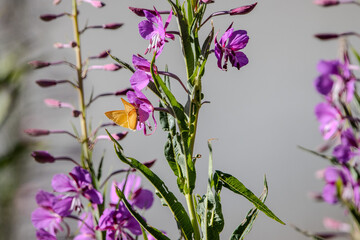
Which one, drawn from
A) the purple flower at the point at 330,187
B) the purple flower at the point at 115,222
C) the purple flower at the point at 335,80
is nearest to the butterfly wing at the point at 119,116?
the purple flower at the point at 115,222

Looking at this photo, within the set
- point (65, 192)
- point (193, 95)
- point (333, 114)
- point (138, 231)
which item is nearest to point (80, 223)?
point (65, 192)

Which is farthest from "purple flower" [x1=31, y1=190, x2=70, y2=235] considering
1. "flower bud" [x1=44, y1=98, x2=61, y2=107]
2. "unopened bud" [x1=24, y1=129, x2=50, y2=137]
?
"flower bud" [x1=44, y1=98, x2=61, y2=107]

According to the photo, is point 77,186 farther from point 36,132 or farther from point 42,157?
point 36,132

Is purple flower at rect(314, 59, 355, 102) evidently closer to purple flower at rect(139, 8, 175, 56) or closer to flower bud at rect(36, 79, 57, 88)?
purple flower at rect(139, 8, 175, 56)

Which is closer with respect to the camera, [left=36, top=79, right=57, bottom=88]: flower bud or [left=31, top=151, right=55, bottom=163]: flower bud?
[left=31, top=151, right=55, bottom=163]: flower bud

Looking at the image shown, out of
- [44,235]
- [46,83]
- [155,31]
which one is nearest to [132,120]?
[155,31]

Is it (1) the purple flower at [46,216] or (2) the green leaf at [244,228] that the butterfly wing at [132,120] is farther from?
(1) the purple flower at [46,216]
